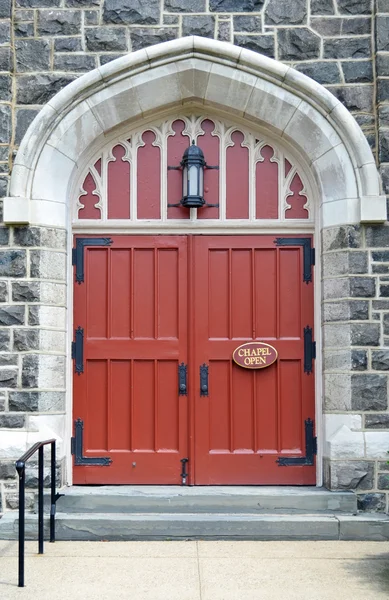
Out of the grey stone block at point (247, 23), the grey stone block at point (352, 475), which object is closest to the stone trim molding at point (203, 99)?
the grey stone block at point (247, 23)

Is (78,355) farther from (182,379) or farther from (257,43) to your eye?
(257,43)

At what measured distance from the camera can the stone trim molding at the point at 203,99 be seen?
665 cm

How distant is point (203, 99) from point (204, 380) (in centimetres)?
243

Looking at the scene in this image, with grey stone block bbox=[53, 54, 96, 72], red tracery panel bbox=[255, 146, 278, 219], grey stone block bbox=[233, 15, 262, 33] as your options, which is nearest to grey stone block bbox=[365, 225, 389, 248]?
red tracery panel bbox=[255, 146, 278, 219]

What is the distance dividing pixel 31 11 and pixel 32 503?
4102 millimetres

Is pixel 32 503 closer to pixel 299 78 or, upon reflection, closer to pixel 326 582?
pixel 326 582

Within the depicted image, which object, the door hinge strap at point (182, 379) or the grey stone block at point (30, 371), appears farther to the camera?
the door hinge strap at point (182, 379)

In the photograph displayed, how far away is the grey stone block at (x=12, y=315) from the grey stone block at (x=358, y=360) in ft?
8.99

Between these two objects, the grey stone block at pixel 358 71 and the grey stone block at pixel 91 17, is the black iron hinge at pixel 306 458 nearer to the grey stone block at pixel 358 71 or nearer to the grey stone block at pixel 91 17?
the grey stone block at pixel 358 71

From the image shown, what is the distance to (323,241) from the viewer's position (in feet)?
22.4

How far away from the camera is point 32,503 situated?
6469mm

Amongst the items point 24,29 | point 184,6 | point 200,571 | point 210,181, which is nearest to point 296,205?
point 210,181

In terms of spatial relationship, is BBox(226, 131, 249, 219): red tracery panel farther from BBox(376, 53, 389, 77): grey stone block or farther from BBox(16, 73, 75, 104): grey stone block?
BBox(16, 73, 75, 104): grey stone block

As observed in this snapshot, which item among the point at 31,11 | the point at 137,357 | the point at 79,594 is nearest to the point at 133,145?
the point at 31,11
